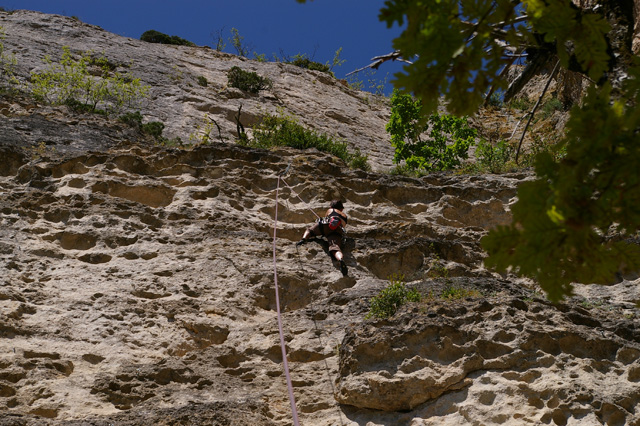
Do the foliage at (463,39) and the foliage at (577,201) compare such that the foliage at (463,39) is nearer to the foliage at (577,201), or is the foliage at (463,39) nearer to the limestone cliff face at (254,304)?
the foliage at (577,201)

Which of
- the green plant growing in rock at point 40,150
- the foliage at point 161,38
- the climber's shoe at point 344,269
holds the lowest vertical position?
the climber's shoe at point 344,269

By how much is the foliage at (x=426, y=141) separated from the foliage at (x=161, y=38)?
41.8 ft

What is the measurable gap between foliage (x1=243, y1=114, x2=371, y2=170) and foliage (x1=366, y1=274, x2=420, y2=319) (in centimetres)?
761

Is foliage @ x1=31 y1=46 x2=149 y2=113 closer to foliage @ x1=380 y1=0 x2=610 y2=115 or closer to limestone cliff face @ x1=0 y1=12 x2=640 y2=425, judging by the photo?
limestone cliff face @ x1=0 y1=12 x2=640 y2=425

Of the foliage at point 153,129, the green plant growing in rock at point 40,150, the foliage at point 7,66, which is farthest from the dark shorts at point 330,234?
the foliage at point 7,66

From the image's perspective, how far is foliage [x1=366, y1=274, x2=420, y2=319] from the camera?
27.0 ft

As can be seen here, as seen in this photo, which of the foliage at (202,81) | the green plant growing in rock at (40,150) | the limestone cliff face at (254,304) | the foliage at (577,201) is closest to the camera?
the foliage at (577,201)

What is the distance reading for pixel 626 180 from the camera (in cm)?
259

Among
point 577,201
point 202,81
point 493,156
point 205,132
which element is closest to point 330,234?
point 205,132

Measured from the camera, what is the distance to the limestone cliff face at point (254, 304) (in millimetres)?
6977

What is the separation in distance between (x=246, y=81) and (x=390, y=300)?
15.0 meters

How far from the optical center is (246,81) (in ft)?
71.8

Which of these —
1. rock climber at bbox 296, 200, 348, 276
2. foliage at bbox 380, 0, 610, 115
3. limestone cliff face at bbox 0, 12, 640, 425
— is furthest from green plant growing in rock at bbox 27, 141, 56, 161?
foliage at bbox 380, 0, 610, 115

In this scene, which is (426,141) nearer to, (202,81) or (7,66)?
(202,81)
